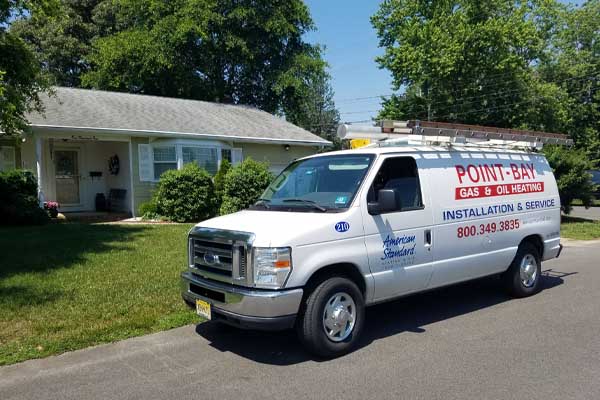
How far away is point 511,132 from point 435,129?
172 cm

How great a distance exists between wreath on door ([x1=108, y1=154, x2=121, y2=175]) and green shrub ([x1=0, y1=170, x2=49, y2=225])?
411 centimetres

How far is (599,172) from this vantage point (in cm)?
2831

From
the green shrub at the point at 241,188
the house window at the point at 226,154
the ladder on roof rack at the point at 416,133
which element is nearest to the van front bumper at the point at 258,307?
the ladder on roof rack at the point at 416,133

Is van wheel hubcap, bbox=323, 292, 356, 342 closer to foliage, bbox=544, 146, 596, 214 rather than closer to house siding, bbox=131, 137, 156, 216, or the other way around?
Answer: house siding, bbox=131, 137, 156, 216

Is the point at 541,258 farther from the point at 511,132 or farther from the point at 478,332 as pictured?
the point at 478,332

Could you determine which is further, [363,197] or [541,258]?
[541,258]

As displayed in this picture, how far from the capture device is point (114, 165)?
17.9m

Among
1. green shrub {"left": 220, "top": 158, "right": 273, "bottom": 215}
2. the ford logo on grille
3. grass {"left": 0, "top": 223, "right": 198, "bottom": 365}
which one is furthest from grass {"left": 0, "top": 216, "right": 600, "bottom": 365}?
green shrub {"left": 220, "top": 158, "right": 273, "bottom": 215}

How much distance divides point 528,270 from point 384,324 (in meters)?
2.62

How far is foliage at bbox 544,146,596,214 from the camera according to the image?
16422mm

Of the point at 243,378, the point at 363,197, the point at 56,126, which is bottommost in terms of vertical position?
the point at 243,378

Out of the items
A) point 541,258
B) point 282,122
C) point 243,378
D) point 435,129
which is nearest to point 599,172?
point 282,122

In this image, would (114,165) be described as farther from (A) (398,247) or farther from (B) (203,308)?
(A) (398,247)

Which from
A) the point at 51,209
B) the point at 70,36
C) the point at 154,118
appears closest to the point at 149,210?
the point at 51,209
